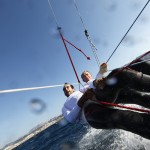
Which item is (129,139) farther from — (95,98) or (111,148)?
(95,98)

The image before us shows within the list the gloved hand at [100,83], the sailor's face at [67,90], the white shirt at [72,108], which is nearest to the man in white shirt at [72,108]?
the white shirt at [72,108]

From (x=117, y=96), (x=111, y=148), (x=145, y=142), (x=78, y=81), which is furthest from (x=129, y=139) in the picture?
(x=117, y=96)

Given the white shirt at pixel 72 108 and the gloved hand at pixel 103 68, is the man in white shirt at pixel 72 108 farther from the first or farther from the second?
the gloved hand at pixel 103 68

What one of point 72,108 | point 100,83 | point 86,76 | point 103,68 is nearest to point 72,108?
point 72,108

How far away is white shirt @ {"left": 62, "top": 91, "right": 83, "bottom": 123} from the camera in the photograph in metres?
7.41

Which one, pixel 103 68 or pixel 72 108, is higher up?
pixel 103 68

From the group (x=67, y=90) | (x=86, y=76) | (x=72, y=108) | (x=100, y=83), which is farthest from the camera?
(x=86, y=76)

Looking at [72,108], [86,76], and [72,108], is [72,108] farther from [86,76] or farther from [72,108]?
[86,76]

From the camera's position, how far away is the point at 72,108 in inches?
299

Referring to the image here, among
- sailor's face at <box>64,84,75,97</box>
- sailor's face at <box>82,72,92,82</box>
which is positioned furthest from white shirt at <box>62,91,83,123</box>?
sailor's face at <box>82,72,92,82</box>

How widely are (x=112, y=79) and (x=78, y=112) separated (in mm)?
1709

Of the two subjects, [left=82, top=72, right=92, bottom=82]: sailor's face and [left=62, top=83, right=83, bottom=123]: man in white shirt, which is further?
[left=82, top=72, right=92, bottom=82]: sailor's face

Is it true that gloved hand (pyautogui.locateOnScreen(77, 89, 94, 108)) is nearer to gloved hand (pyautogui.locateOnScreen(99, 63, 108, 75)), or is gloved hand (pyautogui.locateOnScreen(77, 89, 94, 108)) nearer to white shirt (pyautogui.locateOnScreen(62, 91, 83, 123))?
white shirt (pyautogui.locateOnScreen(62, 91, 83, 123))

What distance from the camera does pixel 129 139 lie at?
Result: 1163 cm
